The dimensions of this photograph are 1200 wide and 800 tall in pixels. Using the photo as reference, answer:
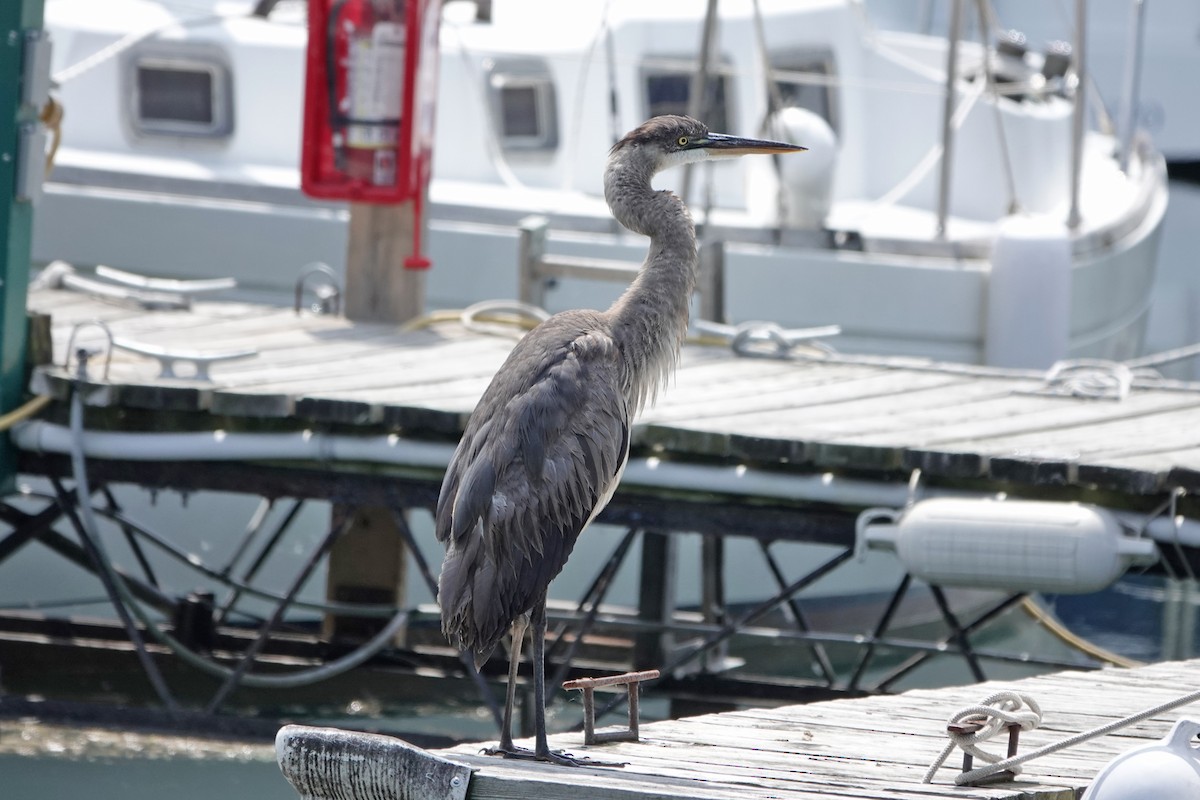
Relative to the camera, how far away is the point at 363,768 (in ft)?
11.5

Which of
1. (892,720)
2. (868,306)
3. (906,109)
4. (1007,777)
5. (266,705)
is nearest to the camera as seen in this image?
(1007,777)

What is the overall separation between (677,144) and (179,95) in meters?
6.43

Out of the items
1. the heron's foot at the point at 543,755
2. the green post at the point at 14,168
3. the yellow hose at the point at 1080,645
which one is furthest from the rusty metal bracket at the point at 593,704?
the yellow hose at the point at 1080,645

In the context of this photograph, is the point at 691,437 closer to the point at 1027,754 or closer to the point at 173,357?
the point at 173,357

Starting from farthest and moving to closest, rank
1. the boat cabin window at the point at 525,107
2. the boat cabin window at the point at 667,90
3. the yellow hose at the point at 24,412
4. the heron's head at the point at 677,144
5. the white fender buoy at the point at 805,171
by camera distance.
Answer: the boat cabin window at the point at 667,90, the boat cabin window at the point at 525,107, the white fender buoy at the point at 805,171, the yellow hose at the point at 24,412, the heron's head at the point at 677,144

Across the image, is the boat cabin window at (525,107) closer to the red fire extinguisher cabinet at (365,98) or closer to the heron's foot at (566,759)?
the red fire extinguisher cabinet at (365,98)

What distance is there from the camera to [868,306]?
9.93 metres

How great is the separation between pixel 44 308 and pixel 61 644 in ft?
5.08

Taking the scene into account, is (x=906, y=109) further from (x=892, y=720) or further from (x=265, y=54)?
(x=892, y=720)

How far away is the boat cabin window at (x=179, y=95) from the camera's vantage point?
1035cm

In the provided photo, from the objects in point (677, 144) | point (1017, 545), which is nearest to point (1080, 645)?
point (1017, 545)

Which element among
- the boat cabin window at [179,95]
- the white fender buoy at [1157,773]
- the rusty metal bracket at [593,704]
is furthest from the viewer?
the boat cabin window at [179,95]

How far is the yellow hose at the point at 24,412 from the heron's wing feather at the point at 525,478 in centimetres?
279

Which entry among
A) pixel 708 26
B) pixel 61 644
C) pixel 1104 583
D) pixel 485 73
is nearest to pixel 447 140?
pixel 485 73
